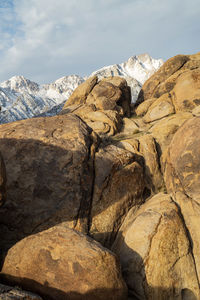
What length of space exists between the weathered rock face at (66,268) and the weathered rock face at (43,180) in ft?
7.22

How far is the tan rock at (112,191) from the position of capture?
1045 cm

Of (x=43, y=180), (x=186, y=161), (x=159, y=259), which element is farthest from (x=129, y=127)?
(x=159, y=259)

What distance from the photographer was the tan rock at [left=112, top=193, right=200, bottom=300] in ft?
25.1

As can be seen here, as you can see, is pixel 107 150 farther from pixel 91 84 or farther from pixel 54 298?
pixel 91 84

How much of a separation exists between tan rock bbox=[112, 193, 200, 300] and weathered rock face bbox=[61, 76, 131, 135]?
1578 cm

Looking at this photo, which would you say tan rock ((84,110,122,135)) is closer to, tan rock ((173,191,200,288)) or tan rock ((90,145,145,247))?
tan rock ((90,145,145,247))

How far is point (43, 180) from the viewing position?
9672 millimetres

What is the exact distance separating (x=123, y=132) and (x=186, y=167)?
1259cm

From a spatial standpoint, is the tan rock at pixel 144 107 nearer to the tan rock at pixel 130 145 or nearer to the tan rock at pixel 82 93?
the tan rock at pixel 82 93

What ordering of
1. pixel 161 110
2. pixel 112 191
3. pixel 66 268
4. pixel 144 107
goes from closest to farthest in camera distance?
pixel 66 268 → pixel 112 191 → pixel 161 110 → pixel 144 107

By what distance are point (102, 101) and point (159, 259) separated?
2347 centimetres

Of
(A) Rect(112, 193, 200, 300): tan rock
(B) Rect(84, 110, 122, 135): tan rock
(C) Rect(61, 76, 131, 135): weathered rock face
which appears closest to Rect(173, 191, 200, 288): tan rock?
(A) Rect(112, 193, 200, 300): tan rock

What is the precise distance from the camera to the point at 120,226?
10914 mm

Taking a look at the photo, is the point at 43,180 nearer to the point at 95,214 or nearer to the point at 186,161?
the point at 95,214
